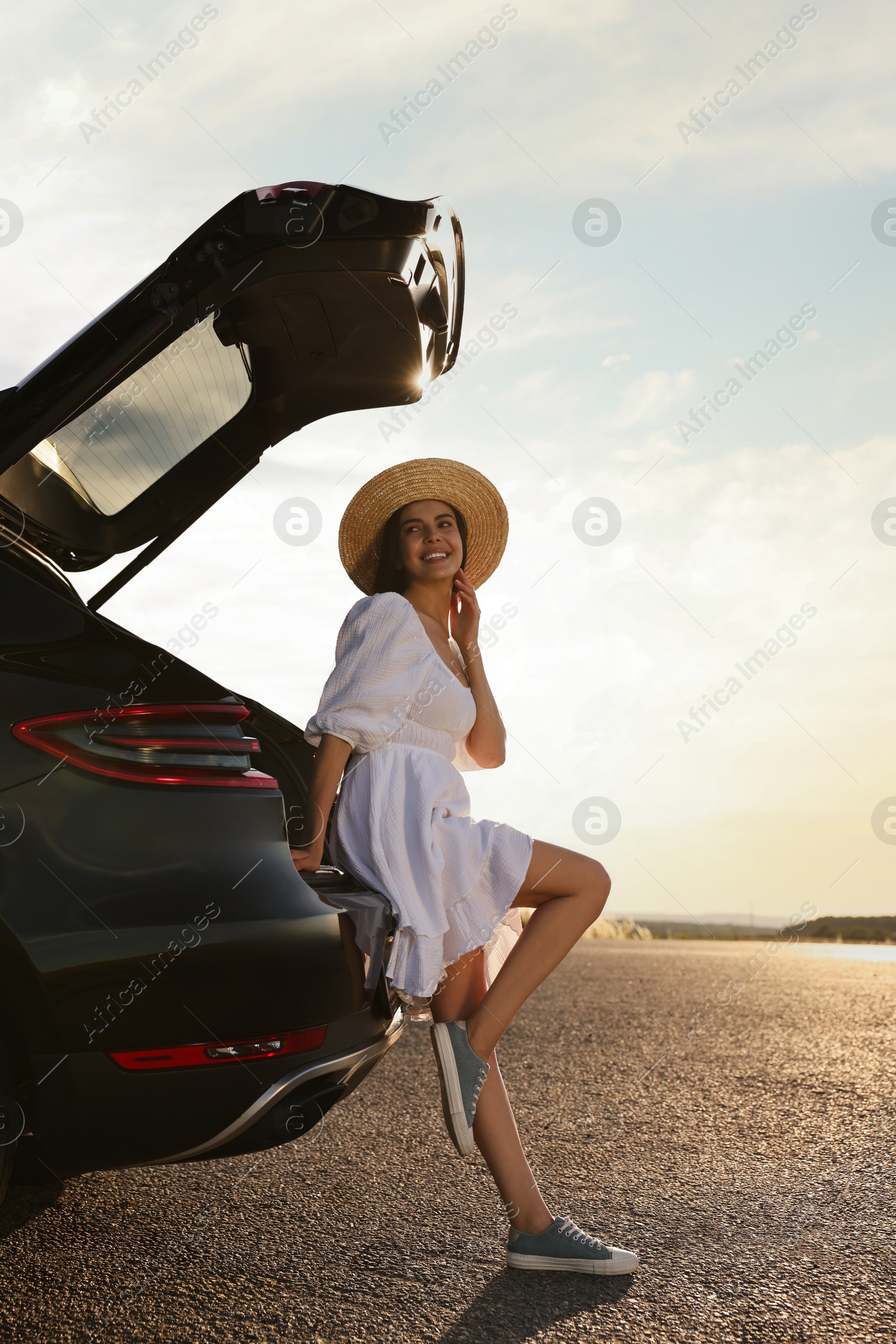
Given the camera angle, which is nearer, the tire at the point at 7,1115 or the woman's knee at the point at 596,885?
the tire at the point at 7,1115

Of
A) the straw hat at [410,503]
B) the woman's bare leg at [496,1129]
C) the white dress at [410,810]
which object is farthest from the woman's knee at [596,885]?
the straw hat at [410,503]

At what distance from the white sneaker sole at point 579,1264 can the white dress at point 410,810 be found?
0.71m

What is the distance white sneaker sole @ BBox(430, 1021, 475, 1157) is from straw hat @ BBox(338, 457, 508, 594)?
1.51m

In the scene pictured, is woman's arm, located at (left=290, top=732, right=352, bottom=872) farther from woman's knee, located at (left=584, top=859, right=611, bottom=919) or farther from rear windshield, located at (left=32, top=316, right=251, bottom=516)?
rear windshield, located at (left=32, top=316, right=251, bottom=516)

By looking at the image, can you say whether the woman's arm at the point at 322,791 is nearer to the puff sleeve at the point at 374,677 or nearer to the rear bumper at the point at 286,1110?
the puff sleeve at the point at 374,677

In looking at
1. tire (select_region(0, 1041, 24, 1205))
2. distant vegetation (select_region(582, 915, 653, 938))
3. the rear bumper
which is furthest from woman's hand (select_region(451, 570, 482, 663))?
distant vegetation (select_region(582, 915, 653, 938))

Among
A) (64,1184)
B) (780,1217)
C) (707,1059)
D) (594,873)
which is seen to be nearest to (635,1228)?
(780,1217)

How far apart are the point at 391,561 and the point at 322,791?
0.91 m

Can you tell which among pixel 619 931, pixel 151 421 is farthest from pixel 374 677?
pixel 619 931

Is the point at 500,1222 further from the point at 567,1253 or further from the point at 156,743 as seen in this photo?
the point at 156,743

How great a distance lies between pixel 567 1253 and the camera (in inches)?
105

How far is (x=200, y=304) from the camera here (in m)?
2.52

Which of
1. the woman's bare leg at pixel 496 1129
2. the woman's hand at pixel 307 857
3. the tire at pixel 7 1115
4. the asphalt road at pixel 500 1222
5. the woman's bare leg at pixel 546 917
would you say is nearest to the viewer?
the tire at pixel 7 1115

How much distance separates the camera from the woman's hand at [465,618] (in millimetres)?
3303
